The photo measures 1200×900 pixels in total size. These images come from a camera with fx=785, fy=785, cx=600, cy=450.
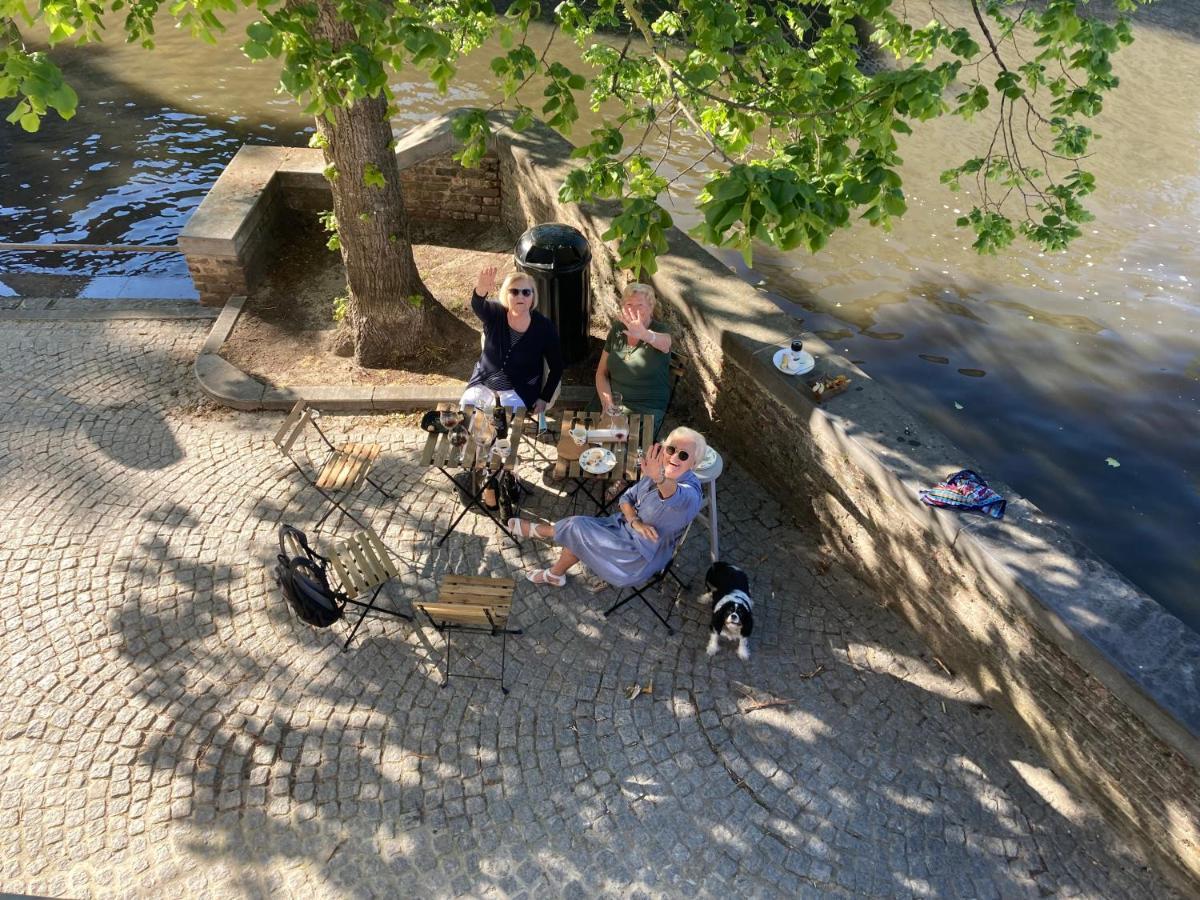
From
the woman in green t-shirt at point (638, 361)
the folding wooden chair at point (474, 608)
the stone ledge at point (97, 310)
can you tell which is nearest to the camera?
the folding wooden chair at point (474, 608)

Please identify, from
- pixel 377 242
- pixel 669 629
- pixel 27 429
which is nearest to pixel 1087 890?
pixel 669 629

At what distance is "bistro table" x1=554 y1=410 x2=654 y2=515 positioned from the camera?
5824 mm

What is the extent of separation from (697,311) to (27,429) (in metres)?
6.01

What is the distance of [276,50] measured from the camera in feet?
13.3

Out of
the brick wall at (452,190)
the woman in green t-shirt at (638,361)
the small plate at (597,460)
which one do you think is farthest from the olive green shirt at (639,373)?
the brick wall at (452,190)

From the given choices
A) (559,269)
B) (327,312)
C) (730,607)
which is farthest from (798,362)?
(327,312)

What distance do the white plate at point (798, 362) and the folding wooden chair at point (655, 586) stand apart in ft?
4.89

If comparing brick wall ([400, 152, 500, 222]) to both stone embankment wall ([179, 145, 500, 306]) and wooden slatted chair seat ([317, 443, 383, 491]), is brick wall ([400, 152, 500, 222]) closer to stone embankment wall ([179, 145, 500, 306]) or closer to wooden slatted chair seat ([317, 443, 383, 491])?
stone embankment wall ([179, 145, 500, 306])

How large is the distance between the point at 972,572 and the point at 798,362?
2.00 m

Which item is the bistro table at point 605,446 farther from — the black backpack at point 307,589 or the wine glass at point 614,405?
the black backpack at point 307,589

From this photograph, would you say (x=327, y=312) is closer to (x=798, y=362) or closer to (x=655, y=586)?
(x=655, y=586)

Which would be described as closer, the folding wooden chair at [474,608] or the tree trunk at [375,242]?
the folding wooden chair at [474,608]

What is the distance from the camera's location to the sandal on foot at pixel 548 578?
18.6ft

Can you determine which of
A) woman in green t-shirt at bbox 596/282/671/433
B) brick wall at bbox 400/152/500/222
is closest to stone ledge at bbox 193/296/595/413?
woman in green t-shirt at bbox 596/282/671/433
